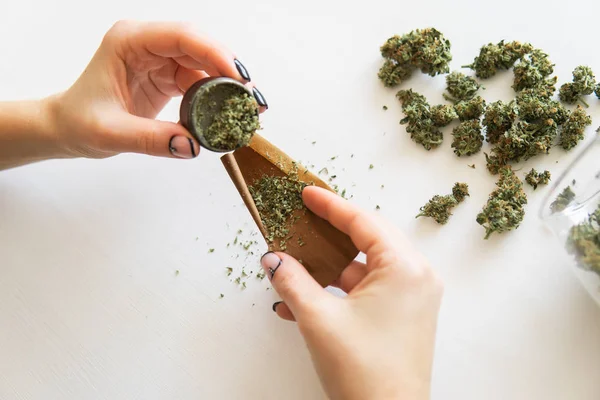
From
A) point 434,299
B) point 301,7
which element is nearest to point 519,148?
point 434,299

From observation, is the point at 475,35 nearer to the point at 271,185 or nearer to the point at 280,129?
the point at 280,129

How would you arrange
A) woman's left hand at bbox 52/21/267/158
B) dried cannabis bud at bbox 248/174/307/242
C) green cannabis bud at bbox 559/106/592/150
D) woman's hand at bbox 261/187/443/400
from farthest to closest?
green cannabis bud at bbox 559/106/592/150
dried cannabis bud at bbox 248/174/307/242
woman's left hand at bbox 52/21/267/158
woman's hand at bbox 261/187/443/400

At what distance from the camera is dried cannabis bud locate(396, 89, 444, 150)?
1.58 meters

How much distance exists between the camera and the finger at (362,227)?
1234mm

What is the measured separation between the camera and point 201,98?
120cm

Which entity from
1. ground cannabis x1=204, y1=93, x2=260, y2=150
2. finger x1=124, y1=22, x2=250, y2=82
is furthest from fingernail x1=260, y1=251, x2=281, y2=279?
finger x1=124, y1=22, x2=250, y2=82

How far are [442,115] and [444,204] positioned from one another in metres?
0.27

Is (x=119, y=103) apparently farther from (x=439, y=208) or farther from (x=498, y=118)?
(x=498, y=118)

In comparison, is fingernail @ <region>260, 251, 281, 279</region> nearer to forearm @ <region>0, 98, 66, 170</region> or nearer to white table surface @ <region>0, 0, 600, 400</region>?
white table surface @ <region>0, 0, 600, 400</region>

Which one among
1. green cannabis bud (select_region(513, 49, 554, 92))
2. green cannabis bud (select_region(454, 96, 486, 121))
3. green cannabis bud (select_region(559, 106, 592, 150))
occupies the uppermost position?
green cannabis bud (select_region(513, 49, 554, 92))

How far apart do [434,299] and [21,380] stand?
1277mm

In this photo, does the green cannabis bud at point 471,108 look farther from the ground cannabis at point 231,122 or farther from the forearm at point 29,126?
the forearm at point 29,126

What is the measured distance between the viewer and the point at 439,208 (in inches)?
59.9

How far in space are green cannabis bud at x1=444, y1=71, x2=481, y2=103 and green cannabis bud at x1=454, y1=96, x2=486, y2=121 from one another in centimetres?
2
